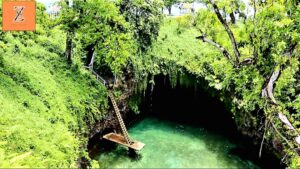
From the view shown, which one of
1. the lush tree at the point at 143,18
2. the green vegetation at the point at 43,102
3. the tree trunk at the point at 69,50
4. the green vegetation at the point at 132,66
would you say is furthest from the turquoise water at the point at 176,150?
the lush tree at the point at 143,18

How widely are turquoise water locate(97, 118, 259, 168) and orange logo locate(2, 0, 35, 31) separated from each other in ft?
20.3

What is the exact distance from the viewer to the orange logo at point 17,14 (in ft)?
35.4

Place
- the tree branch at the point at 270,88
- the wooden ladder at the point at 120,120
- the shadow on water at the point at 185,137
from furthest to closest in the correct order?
1. the shadow on water at the point at 185,137
2. the wooden ladder at the point at 120,120
3. the tree branch at the point at 270,88

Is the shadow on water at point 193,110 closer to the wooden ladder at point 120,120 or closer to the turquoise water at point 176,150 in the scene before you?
the turquoise water at point 176,150

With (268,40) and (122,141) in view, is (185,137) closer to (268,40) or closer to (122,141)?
(122,141)

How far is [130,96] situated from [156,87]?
2.98 meters

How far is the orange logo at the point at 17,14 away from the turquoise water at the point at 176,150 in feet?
20.3

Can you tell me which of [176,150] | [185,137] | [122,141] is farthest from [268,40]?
[185,137]

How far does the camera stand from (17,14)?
1145 cm

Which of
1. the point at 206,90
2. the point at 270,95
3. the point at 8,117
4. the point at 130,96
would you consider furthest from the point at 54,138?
the point at 206,90

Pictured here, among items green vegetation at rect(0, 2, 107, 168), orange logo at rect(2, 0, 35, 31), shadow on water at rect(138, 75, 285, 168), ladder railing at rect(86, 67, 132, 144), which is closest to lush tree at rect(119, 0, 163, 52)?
shadow on water at rect(138, 75, 285, 168)

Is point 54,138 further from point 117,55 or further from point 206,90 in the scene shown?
point 206,90

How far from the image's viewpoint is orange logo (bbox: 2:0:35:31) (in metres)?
10.8

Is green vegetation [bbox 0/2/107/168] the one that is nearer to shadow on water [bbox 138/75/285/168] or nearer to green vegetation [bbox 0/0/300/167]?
green vegetation [bbox 0/0/300/167]
